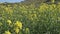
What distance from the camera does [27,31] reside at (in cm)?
314

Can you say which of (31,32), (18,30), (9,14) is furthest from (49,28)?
(9,14)

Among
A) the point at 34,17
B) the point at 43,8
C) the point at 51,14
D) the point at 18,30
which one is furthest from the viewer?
the point at 43,8

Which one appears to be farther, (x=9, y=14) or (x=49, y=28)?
(x=9, y=14)

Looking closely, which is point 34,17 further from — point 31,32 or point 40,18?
point 31,32

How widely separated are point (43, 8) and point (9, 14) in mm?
605

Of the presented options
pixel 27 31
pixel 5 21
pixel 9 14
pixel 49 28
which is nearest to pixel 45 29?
pixel 49 28

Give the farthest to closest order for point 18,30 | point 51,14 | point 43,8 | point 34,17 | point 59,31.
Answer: point 43,8 → point 51,14 → point 34,17 → point 59,31 → point 18,30

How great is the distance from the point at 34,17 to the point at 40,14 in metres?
0.27

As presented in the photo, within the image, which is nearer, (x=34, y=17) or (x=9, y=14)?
(x=34, y=17)

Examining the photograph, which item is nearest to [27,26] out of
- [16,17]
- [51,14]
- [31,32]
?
[31,32]

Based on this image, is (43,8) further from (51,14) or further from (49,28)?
(49,28)

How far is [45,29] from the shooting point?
11.1 feet

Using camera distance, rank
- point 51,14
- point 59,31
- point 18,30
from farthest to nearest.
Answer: point 51,14 → point 59,31 → point 18,30

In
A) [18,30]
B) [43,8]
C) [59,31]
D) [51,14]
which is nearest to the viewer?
[18,30]
